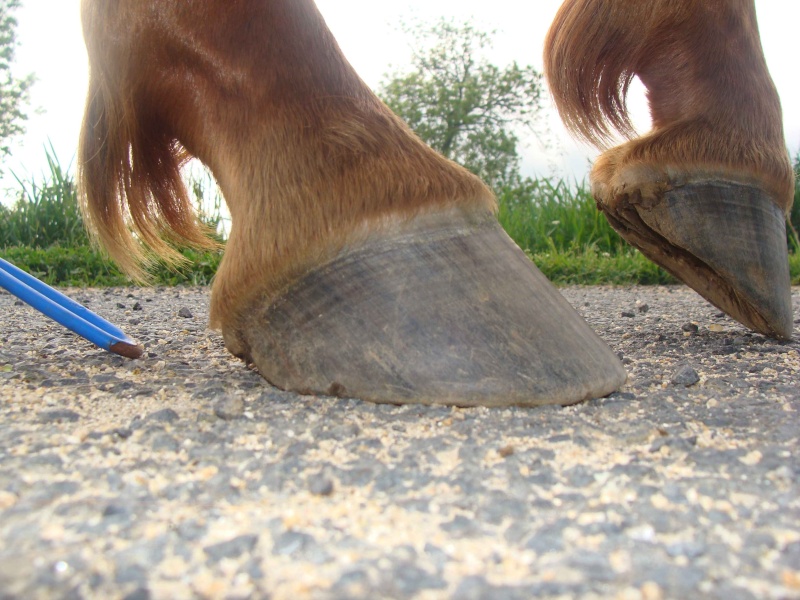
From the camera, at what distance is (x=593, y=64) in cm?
135

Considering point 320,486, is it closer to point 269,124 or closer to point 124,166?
point 269,124

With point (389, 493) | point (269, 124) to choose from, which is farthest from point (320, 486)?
point (269, 124)

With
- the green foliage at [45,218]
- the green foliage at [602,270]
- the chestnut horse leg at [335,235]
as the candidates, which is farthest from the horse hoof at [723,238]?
the green foliage at [45,218]

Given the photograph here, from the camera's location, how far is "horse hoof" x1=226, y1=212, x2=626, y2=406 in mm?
904

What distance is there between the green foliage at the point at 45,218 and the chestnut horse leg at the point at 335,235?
3.46 m

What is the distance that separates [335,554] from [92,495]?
26 cm

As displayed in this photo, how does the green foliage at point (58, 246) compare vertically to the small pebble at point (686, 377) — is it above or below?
above

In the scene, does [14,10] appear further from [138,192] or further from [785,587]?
[785,587]

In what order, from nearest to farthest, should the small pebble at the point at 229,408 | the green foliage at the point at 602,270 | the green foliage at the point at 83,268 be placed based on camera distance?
the small pebble at the point at 229,408, the green foliage at the point at 83,268, the green foliage at the point at 602,270

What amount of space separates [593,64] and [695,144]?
27 centimetres

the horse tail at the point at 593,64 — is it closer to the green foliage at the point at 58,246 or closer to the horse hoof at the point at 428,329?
the horse hoof at the point at 428,329

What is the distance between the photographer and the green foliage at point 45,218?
4.20 metres

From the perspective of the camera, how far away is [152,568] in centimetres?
54

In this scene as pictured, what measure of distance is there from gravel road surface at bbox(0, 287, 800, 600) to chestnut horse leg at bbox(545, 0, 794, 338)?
0.25 meters
